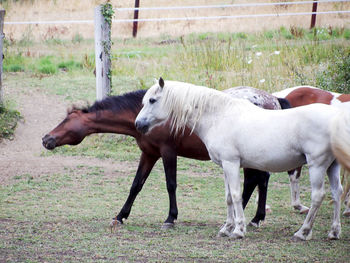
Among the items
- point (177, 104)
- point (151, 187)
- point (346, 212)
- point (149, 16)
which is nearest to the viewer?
Answer: point (177, 104)

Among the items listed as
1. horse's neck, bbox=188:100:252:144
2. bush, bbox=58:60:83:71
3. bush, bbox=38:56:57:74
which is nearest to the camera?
horse's neck, bbox=188:100:252:144

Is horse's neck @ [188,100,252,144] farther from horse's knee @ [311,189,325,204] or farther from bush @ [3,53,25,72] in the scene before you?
bush @ [3,53,25,72]

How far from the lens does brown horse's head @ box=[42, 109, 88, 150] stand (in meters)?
6.46

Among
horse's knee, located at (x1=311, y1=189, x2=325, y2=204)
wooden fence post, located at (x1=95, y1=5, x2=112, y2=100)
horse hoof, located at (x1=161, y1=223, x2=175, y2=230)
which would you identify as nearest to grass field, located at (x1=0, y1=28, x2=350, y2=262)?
horse hoof, located at (x1=161, y1=223, x2=175, y2=230)

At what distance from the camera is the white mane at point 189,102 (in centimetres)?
558

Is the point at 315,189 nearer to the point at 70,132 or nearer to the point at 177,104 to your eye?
the point at 177,104

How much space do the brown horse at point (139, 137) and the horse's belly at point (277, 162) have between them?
0.90 m

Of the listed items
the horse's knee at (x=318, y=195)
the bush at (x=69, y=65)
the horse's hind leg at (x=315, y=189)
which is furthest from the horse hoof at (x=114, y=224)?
the bush at (x=69, y=65)

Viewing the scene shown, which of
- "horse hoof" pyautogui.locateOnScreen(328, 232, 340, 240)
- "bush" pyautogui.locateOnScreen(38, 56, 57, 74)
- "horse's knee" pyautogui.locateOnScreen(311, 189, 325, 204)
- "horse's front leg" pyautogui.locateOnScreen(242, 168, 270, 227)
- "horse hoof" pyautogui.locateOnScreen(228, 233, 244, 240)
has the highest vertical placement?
"horse's knee" pyautogui.locateOnScreen(311, 189, 325, 204)

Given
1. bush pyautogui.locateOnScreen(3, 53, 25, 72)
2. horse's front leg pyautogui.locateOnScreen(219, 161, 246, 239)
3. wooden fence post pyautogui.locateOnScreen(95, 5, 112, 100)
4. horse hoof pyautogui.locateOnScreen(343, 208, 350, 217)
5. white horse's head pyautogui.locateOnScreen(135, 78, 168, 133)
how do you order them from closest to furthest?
horse's front leg pyautogui.locateOnScreen(219, 161, 246, 239) < white horse's head pyautogui.locateOnScreen(135, 78, 168, 133) < horse hoof pyautogui.locateOnScreen(343, 208, 350, 217) < wooden fence post pyautogui.locateOnScreen(95, 5, 112, 100) < bush pyautogui.locateOnScreen(3, 53, 25, 72)

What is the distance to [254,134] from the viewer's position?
17.5 ft

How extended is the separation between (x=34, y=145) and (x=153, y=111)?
16.9 ft

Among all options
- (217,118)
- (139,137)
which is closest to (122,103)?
(139,137)

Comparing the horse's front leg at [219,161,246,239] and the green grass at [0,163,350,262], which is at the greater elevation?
the horse's front leg at [219,161,246,239]
